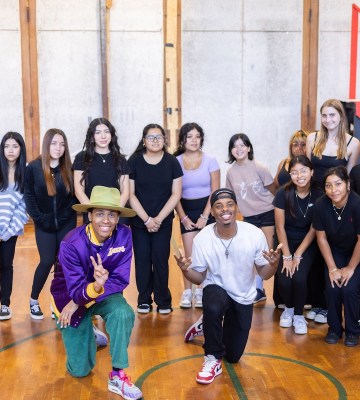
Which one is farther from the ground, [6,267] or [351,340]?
[6,267]

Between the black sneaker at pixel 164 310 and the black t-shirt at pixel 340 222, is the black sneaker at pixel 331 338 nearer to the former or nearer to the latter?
the black t-shirt at pixel 340 222

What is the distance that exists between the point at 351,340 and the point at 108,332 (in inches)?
72.5

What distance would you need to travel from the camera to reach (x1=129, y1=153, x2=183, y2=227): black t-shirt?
546 cm

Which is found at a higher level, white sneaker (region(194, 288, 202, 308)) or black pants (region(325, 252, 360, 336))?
black pants (region(325, 252, 360, 336))

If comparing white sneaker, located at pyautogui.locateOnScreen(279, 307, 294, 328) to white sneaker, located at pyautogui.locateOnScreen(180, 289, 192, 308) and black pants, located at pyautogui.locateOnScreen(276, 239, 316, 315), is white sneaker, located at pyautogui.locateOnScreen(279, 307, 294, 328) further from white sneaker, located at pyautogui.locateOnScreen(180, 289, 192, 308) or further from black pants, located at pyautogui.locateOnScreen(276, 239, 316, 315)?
white sneaker, located at pyautogui.locateOnScreen(180, 289, 192, 308)

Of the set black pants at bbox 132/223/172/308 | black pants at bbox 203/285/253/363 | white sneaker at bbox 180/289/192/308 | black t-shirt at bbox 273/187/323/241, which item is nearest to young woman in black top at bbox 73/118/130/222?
black pants at bbox 132/223/172/308

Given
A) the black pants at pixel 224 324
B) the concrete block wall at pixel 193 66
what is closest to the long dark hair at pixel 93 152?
the black pants at pixel 224 324

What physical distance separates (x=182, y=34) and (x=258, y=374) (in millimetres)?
6950

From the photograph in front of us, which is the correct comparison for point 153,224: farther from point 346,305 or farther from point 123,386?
point 123,386

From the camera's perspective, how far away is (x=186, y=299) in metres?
5.69

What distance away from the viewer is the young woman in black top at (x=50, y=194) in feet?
17.2

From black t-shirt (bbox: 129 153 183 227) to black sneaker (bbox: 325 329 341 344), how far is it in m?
1.57

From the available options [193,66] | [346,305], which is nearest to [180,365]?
[346,305]

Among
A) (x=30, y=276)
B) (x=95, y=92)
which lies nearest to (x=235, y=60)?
(x=95, y=92)
